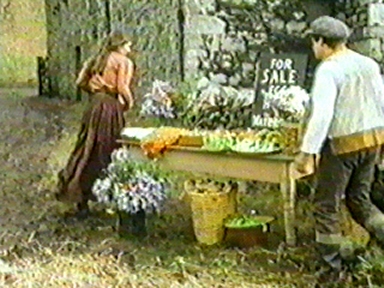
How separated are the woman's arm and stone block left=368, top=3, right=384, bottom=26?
Result: 2306mm

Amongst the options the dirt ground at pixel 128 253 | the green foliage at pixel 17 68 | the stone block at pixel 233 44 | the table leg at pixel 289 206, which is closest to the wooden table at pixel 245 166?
the table leg at pixel 289 206

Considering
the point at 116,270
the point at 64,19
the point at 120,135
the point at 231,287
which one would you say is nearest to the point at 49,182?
the point at 120,135

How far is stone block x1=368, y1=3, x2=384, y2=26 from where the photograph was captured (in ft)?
23.7

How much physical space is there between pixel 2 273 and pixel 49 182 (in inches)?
93.8

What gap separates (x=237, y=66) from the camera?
8203 mm

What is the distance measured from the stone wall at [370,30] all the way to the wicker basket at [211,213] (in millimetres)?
2311

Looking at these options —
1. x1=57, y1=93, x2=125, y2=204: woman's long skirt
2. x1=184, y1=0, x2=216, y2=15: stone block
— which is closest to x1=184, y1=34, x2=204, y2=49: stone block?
x1=184, y1=0, x2=216, y2=15: stone block

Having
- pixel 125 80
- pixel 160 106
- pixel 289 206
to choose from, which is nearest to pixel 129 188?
pixel 125 80

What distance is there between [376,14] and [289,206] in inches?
97.6

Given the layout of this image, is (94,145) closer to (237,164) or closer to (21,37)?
(237,164)

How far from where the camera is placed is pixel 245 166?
559cm

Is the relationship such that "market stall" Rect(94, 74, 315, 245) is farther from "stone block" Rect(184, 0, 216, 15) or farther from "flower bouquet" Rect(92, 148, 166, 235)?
"stone block" Rect(184, 0, 216, 15)

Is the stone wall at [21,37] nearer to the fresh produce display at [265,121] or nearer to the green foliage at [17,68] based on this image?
the green foliage at [17,68]

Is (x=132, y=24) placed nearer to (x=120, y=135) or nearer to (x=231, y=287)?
(x=120, y=135)
